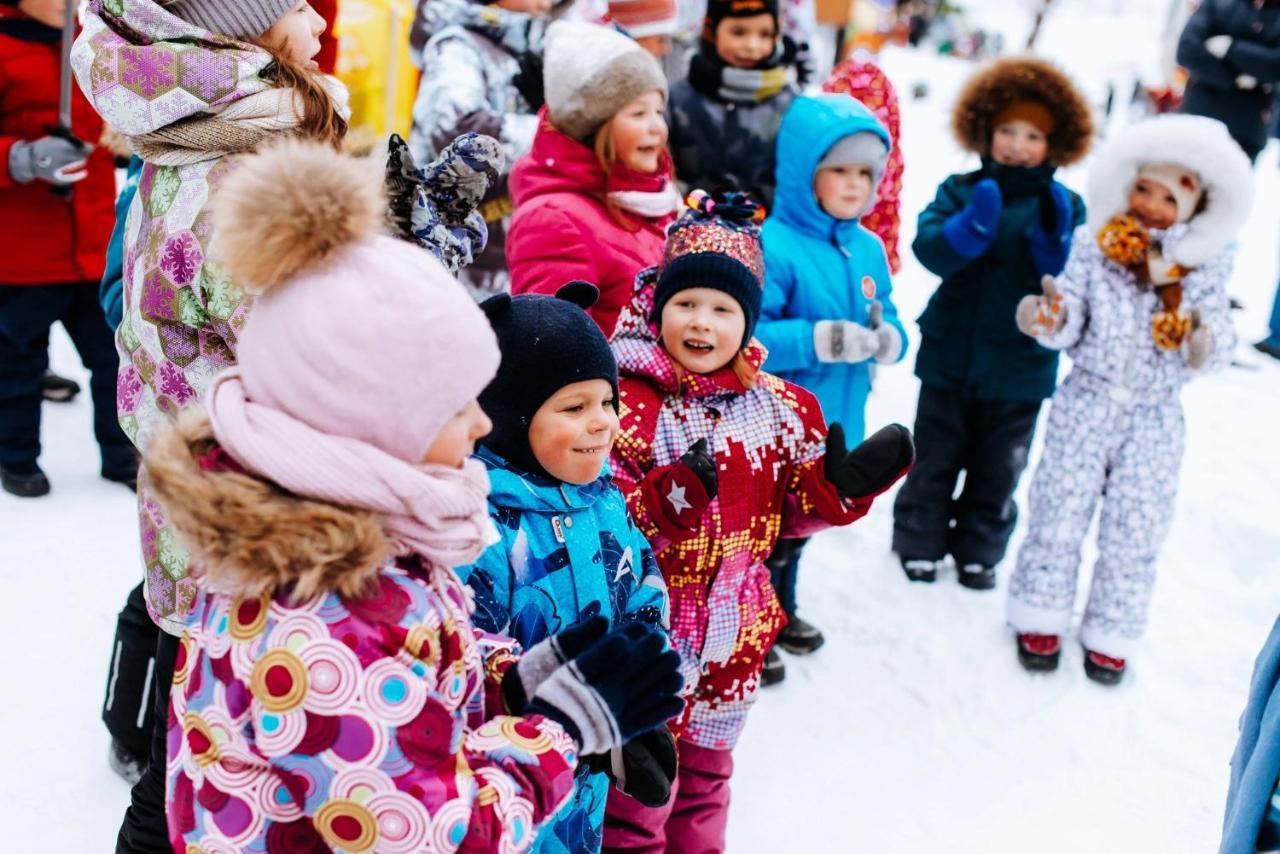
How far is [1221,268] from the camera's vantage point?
338 cm

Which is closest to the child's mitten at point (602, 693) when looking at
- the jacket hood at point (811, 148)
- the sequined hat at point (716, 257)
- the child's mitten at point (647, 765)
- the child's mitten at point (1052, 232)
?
the child's mitten at point (647, 765)

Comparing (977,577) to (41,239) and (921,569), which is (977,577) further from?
(41,239)

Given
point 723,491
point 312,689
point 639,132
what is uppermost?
point 639,132

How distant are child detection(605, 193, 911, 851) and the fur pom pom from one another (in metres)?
1.12

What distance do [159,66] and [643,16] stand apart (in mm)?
2983

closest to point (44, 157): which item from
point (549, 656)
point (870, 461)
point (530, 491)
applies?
point (530, 491)

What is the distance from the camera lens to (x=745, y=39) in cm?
395

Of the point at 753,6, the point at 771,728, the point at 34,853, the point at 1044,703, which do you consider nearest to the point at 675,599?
the point at 771,728

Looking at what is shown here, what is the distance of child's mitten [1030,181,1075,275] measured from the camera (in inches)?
147

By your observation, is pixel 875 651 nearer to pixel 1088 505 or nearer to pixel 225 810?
pixel 1088 505

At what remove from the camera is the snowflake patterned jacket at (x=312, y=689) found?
4.09ft

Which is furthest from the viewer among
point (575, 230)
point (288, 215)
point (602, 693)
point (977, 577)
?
point (977, 577)

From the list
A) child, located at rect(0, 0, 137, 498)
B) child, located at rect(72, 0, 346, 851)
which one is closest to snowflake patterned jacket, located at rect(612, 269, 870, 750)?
child, located at rect(72, 0, 346, 851)

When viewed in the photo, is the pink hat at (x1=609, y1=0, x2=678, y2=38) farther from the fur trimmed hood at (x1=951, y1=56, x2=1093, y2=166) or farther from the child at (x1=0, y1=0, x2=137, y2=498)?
the child at (x1=0, y1=0, x2=137, y2=498)
